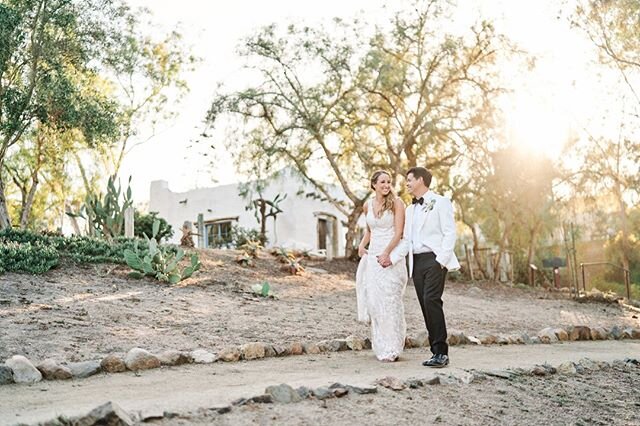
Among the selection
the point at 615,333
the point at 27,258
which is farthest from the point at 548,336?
the point at 27,258

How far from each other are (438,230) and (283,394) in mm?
2427

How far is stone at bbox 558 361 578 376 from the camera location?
681cm

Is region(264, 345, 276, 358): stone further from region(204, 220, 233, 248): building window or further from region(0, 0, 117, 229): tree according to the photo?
region(204, 220, 233, 248): building window

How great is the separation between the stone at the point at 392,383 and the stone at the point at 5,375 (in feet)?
8.89

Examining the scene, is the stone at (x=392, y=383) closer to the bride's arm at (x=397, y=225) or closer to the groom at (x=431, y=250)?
the groom at (x=431, y=250)

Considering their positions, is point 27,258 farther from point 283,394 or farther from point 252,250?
point 283,394

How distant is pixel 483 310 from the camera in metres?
13.0

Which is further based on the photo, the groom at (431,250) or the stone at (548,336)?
the stone at (548,336)

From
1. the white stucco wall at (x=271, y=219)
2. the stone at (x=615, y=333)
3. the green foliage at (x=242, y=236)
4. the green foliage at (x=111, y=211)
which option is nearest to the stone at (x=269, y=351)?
the stone at (x=615, y=333)

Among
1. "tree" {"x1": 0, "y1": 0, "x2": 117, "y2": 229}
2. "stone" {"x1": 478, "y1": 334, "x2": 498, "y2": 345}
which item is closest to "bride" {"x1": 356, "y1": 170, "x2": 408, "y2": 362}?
"stone" {"x1": 478, "y1": 334, "x2": 498, "y2": 345}

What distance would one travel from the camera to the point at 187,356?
21.3 ft

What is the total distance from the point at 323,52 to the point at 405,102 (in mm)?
2559

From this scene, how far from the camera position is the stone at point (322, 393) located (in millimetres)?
4832

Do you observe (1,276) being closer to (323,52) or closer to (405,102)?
(323,52)
